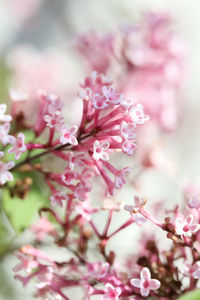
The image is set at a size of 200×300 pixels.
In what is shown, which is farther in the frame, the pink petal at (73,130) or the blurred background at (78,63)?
the blurred background at (78,63)

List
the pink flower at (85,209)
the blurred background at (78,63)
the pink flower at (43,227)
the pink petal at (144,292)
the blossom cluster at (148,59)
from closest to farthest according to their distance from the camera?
1. the pink petal at (144,292)
2. the pink flower at (85,209)
3. the pink flower at (43,227)
4. the blossom cluster at (148,59)
5. the blurred background at (78,63)

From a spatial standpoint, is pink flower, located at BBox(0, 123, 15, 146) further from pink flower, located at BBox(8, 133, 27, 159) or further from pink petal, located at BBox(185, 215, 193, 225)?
pink petal, located at BBox(185, 215, 193, 225)

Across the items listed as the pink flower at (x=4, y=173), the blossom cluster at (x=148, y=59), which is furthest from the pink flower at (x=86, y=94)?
the blossom cluster at (x=148, y=59)

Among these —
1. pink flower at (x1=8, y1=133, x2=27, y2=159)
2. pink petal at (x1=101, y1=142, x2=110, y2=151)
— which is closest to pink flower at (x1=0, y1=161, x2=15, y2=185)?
pink flower at (x1=8, y1=133, x2=27, y2=159)

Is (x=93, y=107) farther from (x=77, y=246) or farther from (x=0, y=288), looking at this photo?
(x=0, y=288)

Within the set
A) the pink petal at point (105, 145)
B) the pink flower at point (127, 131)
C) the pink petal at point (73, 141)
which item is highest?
the pink petal at point (73, 141)

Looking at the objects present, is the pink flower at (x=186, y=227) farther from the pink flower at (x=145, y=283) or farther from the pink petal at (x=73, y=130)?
the pink petal at (x=73, y=130)

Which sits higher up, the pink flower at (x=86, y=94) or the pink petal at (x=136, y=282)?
the pink flower at (x=86, y=94)

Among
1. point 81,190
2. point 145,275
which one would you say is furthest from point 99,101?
point 145,275
